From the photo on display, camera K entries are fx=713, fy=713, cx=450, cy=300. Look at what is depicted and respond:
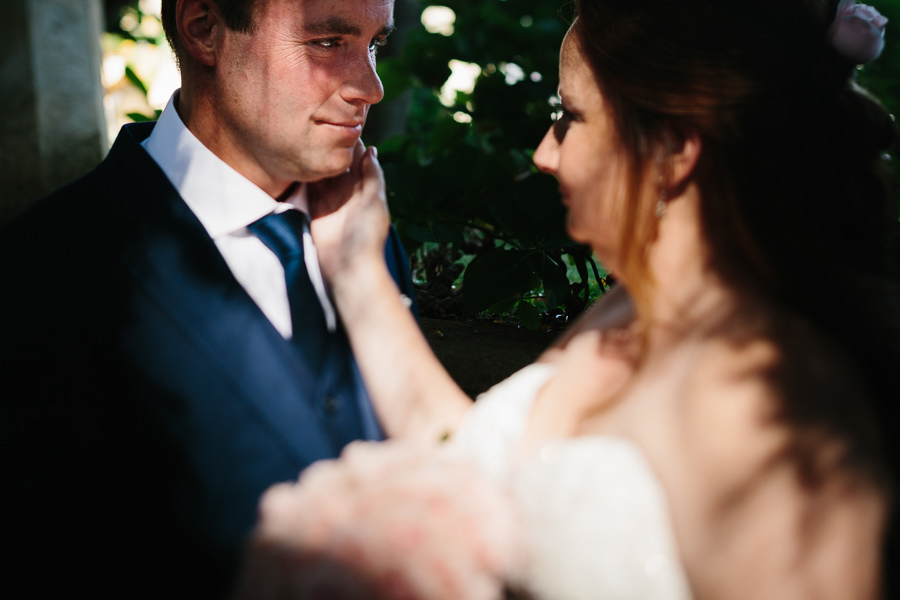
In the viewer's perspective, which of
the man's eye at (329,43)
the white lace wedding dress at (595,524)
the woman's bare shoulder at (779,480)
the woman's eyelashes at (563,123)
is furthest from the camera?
the man's eye at (329,43)

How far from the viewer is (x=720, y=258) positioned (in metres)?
1.44

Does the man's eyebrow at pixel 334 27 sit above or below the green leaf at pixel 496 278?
above

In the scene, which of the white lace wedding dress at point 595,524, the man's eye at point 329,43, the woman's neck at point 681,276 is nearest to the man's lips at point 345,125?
the man's eye at point 329,43

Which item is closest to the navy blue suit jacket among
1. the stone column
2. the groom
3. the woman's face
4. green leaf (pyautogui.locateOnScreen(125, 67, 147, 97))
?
the groom

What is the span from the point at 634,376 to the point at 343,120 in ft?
3.41

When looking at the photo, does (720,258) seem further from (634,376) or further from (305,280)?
(305,280)

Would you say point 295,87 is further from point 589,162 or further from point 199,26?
point 589,162

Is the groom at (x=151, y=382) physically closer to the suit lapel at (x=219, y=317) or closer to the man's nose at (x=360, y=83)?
the suit lapel at (x=219, y=317)

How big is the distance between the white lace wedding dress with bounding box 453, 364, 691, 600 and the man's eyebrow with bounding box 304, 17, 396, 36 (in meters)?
1.21

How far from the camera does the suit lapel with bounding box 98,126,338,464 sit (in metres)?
1.61

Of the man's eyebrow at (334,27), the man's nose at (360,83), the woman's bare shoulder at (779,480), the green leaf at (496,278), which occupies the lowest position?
the green leaf at (496,278)

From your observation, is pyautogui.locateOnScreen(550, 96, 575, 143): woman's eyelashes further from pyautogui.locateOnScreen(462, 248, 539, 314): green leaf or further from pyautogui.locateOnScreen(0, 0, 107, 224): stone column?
pyautogui.locateOnScreen(0, 0, 107, 224): stone column

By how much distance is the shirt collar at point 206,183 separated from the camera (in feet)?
6.15

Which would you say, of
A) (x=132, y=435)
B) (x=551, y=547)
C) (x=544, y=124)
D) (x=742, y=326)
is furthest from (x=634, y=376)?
(x=544, y=124)
